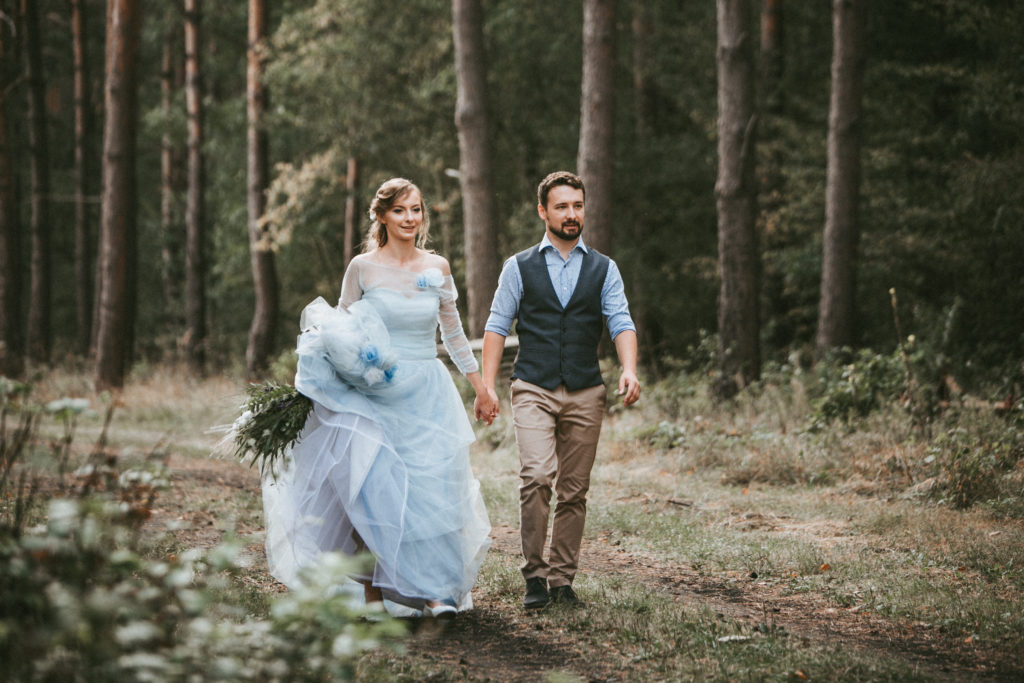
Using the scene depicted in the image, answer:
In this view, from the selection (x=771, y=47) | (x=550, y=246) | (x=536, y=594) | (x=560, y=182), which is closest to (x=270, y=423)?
(x=536, y=594)

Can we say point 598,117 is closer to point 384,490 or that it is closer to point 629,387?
point 629,387

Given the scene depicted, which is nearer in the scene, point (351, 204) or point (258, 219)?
point (258, 219)

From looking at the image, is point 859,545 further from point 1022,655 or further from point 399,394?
point 399,394

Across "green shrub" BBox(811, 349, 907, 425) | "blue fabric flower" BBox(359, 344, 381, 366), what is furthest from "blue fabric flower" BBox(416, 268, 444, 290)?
"green shrub" BBox(811, 349, 907, 425)

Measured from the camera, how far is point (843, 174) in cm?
1566

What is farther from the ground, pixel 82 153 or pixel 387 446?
pixel 82 153

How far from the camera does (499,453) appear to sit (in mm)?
11750

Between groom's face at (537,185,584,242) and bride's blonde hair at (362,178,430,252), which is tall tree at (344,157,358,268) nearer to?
bride's blonde hair at (362,178,430,252)

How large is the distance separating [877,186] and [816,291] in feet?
9.90

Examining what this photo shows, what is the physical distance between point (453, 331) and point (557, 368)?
2.36ft

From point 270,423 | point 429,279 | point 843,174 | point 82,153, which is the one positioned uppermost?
point 82,153

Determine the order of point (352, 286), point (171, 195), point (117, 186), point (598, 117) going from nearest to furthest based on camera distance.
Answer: point (352, 286)
point (598, 117)
point (117, 186)
point (171, 195)

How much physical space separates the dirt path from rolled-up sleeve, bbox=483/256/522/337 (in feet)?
5.31

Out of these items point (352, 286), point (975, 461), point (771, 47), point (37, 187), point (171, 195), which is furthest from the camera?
point (171, 195)
